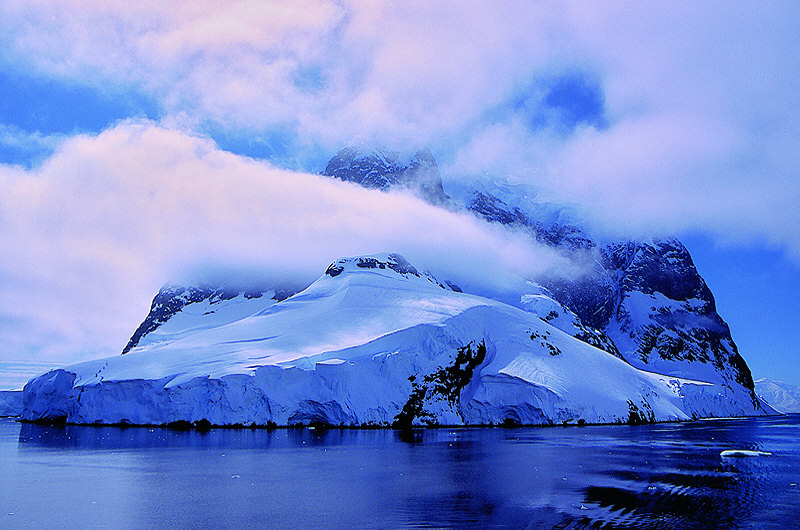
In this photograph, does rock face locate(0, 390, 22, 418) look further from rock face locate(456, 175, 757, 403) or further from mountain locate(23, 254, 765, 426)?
rock face locate(456, 175, 757, 403)

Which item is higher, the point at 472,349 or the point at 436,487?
the point at 472,349

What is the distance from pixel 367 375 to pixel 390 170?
117 meters

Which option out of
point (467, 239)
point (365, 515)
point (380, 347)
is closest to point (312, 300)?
point (380, 347)

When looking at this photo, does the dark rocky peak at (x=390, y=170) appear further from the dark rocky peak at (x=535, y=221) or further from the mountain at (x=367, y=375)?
the mountain at (x=367, y=375)

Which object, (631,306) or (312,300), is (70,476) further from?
(631,306)

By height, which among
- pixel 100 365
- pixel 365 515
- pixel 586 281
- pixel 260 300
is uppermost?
pixel 586 281

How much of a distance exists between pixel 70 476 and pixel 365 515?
45.3 feet

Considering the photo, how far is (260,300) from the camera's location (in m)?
125

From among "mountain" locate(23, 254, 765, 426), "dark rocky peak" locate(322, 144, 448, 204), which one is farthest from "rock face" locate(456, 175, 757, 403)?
"mountain" locate(23, 254, 765, 426)

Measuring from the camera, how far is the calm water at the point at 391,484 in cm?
1709

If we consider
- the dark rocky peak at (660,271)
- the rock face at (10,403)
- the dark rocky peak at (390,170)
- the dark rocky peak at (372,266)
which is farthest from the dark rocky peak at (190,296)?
the dark rocky peak at (660,271)

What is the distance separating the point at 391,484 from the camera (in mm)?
22781

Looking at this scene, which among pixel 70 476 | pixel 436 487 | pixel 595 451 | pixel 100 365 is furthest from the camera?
pixel 100 365

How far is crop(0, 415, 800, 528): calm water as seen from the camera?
56.1ft
